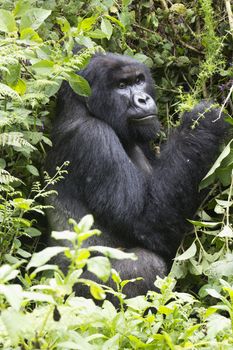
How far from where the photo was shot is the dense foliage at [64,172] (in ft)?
7.13

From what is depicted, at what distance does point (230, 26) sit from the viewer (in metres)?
4.32

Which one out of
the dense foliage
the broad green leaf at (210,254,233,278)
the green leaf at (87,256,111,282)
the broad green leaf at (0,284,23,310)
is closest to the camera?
the broad green leaf at (0,284,23,310)

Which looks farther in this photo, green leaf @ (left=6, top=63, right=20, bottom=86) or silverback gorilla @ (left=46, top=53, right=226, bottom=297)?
silverback gorilla @ (left=46, top=53, right=226, bottom=297)

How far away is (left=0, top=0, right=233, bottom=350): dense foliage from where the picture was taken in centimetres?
217

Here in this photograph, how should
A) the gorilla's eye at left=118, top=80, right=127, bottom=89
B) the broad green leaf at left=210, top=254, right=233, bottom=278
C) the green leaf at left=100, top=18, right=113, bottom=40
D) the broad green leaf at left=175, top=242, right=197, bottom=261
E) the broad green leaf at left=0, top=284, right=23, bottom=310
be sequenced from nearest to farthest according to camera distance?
1. the broad green leaf at left=0, top=284, right=23, bottom=310
2. the broad green leaf at left=210, top=254, right=233, bottom=278
3. the broad green leaf at left=175, top=242, right=197, bottom=261
4. the green leaf at left=100, top=18, right=113, bottom=40
5. the gorilla's eye at left=118, top=80, right=127, bottom=89

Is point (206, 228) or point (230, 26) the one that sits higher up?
point (230, 26)

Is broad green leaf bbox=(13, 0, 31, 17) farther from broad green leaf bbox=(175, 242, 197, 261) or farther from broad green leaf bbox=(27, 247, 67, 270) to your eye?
broad green leaf bbox=(27, 247, 67, 270)

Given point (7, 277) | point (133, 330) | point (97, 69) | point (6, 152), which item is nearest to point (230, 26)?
point (97, 69)

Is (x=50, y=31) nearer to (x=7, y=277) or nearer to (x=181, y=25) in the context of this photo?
(x=181, y=25)

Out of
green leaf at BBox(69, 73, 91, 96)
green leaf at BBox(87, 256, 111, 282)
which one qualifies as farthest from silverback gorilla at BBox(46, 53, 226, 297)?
green leaf at BBox(87, 256, 111, 282)

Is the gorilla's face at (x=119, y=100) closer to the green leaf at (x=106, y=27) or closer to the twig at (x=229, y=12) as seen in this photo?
the green leaf at (x=106, y=27)

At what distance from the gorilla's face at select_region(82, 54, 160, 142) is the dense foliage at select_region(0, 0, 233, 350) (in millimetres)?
134

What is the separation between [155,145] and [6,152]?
1059mm

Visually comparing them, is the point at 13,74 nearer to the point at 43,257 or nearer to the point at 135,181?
the point at 135,181
